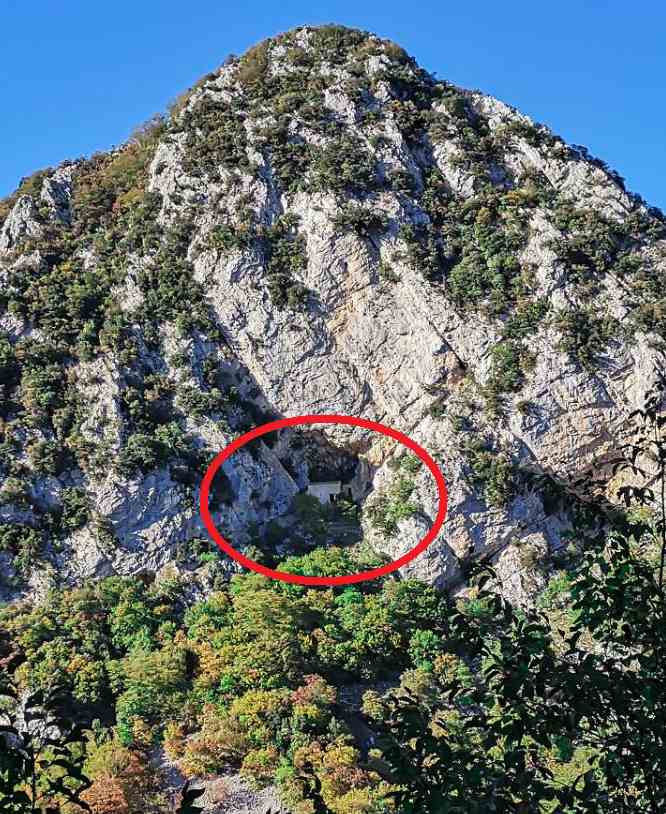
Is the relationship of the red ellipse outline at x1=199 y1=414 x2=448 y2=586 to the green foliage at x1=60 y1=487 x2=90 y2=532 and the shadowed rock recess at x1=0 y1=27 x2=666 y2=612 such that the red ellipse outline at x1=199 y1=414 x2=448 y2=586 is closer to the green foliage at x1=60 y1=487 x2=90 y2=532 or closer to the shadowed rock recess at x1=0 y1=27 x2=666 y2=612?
the shadowed rock recess at x1=0 y1=27 x2=666 y2=612

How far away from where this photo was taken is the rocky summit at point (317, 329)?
108 feet

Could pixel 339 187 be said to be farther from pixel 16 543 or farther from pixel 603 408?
pixel 16 543

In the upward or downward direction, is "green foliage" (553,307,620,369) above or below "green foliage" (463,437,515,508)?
above

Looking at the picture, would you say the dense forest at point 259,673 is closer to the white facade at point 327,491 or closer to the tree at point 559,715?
the white facade at point 327,491

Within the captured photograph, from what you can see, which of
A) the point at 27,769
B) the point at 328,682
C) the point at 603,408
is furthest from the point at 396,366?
the point at 27,769

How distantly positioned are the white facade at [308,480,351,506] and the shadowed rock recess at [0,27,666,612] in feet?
2.49

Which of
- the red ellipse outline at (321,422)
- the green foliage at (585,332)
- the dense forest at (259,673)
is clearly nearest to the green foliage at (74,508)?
the dense forest at (259,673)

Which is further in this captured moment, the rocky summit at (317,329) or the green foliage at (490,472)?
the green foliage at (490,472)

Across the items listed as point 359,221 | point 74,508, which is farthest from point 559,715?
point 359,221

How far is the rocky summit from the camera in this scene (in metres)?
32.8

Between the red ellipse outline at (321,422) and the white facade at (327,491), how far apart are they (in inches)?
109

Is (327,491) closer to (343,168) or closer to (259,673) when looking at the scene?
(259,673)

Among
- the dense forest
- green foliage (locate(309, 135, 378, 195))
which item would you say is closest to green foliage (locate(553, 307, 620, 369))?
the dense forest

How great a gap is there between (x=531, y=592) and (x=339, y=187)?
68.2ft
